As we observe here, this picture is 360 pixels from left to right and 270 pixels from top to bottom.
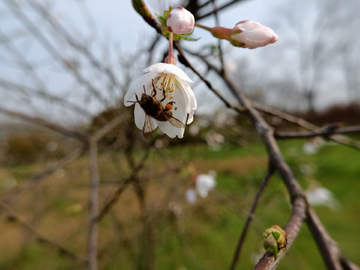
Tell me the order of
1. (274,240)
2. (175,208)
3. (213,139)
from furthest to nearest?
(213,139)
(175,208)
(274,240)

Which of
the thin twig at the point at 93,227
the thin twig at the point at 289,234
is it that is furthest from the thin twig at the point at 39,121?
the thin twig at the point at 289,234

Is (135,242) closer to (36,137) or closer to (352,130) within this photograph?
(36,137)

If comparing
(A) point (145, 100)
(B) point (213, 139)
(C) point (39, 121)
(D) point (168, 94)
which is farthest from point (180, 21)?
(B) point (213, 139)

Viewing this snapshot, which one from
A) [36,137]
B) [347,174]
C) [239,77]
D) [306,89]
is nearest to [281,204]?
[347,174]

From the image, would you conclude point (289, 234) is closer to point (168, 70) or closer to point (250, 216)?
point (250, 216)

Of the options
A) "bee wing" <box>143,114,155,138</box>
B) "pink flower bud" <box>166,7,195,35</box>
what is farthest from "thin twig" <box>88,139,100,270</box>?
"pink flower bud" <box>166,7,195,35</box>
